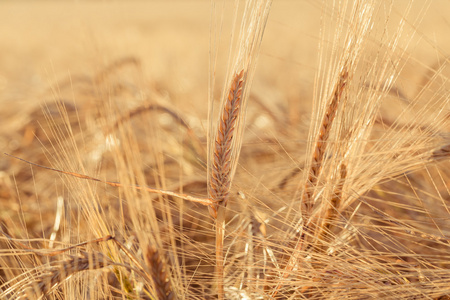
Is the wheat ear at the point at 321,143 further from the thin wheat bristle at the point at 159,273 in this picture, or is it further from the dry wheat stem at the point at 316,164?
the thin wheat bristle at the point at 159,273

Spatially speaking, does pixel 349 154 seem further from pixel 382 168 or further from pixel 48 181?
pixel 48 181

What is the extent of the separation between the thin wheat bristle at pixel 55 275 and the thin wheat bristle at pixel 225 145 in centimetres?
19

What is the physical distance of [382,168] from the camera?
685 millimetres

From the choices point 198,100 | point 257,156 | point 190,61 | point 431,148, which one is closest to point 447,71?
point 431,148

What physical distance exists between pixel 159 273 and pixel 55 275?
145 mm

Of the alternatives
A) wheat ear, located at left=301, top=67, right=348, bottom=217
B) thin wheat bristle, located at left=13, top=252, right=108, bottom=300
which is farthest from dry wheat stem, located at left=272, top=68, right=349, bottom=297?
thin wheat bristle, located at left=13, top=252, right=108, bottom=300

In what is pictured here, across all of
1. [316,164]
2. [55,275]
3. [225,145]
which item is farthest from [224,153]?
[55,275]

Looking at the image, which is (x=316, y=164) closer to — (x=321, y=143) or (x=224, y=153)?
(x=321, y=143)

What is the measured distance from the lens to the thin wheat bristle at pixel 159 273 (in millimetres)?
465

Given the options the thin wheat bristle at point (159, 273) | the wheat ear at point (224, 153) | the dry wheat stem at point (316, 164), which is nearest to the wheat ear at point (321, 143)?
the dry wheat stem at point (316, 164)

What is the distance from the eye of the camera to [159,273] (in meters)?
0.47

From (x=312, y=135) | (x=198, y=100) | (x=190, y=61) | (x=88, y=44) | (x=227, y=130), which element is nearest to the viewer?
(x=88, y=44)

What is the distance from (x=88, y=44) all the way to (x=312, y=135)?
1.39 ft

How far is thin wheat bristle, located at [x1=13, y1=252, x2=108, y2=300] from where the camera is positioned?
1.64ft
